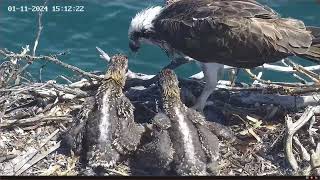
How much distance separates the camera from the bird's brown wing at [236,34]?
575cm

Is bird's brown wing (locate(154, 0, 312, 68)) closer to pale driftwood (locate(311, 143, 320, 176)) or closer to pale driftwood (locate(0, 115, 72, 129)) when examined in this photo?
pale driftwood (locate(311, 143, 320, 176))

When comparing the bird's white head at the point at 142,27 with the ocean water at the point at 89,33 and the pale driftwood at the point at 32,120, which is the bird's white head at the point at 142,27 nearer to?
the pale driftwood at the point at 32,120

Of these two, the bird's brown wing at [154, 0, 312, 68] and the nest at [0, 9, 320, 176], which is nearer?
the nest at [0, 9, 320, 176]

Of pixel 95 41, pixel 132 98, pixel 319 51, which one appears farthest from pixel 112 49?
pixel 319 51

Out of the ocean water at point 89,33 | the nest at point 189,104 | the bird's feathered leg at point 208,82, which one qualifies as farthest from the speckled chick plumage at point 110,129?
the ocean water at point 89,33

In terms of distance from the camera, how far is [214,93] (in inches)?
249

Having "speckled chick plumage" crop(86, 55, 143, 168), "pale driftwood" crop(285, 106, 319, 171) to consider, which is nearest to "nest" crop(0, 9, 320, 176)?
"pale driftwood" crop(285, 106, 319, 171)

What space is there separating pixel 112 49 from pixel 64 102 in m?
2.95

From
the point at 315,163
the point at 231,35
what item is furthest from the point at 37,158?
the point at 315,163

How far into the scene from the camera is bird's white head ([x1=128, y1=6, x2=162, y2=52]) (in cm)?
624

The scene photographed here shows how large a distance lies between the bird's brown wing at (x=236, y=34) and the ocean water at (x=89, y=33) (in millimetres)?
2650

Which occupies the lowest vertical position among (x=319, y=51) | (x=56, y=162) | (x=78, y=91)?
(x=56, y=162)

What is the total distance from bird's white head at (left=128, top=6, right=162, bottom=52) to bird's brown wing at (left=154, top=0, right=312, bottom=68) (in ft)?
0.95

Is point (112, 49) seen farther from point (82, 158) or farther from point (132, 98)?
point (82, 158)
